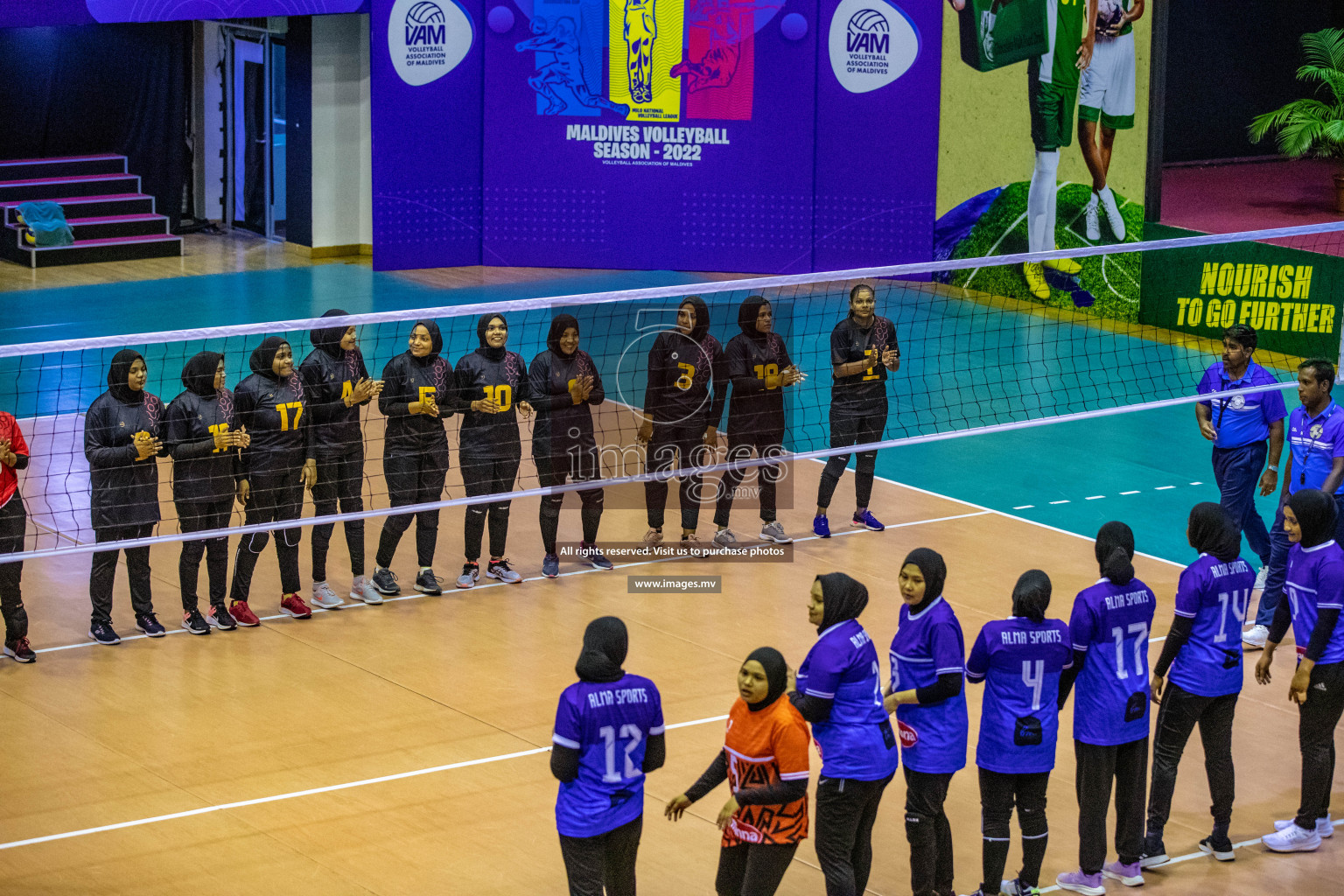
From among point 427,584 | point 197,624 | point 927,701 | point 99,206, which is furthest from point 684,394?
point 99,206

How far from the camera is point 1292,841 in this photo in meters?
8.34

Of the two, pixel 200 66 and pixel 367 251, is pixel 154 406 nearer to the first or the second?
pixel 367 251

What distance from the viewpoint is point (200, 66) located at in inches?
986

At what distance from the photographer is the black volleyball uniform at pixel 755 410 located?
12289mm

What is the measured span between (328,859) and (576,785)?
1971 mm

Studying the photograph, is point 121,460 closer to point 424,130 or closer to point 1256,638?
point 1256,638

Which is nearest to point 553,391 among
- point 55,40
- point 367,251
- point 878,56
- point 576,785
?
point 576,785

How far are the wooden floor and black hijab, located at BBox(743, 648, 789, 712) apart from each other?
1.59 metres

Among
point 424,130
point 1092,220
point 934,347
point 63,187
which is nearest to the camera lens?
point 934,347

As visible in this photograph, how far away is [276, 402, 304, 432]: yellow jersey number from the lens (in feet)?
35.6

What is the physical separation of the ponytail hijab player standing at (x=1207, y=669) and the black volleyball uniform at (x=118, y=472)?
245 inches

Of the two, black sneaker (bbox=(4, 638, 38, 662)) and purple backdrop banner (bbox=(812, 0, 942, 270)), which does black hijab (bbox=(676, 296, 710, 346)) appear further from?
purple backdrop banner (bbox=(812, 0, 942, 270))

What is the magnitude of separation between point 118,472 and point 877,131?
13.5 meters

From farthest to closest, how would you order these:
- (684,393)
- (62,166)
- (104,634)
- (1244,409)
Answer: (62,166)
(684,393)
(1244,409)
(104,634)
